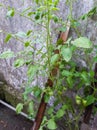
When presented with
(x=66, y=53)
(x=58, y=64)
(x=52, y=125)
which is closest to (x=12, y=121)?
(x=52, y=125)

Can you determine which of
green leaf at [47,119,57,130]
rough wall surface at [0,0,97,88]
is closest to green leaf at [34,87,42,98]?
green leaf at [47,119,57,130]

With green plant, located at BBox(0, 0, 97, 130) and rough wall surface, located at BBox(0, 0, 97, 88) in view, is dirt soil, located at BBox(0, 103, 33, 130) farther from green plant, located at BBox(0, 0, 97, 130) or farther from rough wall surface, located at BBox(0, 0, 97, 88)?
green plant, located at BBox(0, 0, 97, 130)

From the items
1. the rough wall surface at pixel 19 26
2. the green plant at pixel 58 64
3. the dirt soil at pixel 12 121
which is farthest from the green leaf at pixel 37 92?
the dirt soil at pixel 12 121

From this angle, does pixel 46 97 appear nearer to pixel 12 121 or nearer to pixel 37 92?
pixel 37 92

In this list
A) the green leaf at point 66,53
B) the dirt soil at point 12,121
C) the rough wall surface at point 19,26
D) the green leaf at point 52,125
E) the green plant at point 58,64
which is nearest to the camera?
the green leaf at point 66,53

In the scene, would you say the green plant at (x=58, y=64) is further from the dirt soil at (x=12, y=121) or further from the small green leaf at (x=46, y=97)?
the dirt soil at (x=12, y=121)

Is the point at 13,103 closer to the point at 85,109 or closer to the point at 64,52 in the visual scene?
the point at 85,109

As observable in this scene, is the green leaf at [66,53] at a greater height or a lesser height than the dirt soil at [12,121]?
greater

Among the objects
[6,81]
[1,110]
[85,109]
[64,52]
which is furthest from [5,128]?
[64,52]
